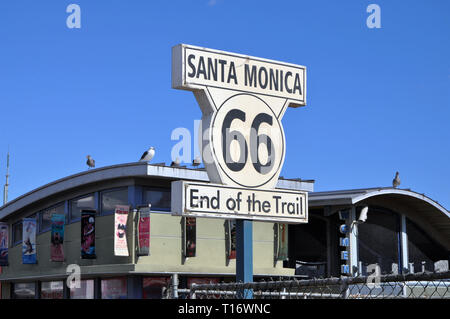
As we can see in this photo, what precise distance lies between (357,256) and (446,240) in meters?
6.02

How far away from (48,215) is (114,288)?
18.4 feet

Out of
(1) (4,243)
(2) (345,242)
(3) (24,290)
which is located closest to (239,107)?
(2) (345,242)

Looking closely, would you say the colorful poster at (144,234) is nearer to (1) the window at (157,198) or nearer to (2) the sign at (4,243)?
(1) the window at (157,198)

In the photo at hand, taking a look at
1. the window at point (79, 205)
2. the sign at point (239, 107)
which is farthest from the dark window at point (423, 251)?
the sign at point (239, 107)

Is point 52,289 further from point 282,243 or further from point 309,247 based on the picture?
point 309,247

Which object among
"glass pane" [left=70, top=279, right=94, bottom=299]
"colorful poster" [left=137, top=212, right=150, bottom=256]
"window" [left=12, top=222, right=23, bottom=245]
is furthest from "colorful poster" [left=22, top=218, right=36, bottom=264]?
"colorful poster" [left=137, top=212, right=150, bottom=256]

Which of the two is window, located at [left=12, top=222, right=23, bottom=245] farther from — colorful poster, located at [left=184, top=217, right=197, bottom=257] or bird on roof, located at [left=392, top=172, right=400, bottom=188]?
bird on roof, located at [left=392, top=172, right=400, bottom=188]

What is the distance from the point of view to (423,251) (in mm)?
30438

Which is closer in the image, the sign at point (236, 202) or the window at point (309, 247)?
the sign at point (236, 202)

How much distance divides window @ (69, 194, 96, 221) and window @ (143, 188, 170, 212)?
2.58 meters

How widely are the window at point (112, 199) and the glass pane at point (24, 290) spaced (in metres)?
7.68

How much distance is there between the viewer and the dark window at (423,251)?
29703 millimetres
